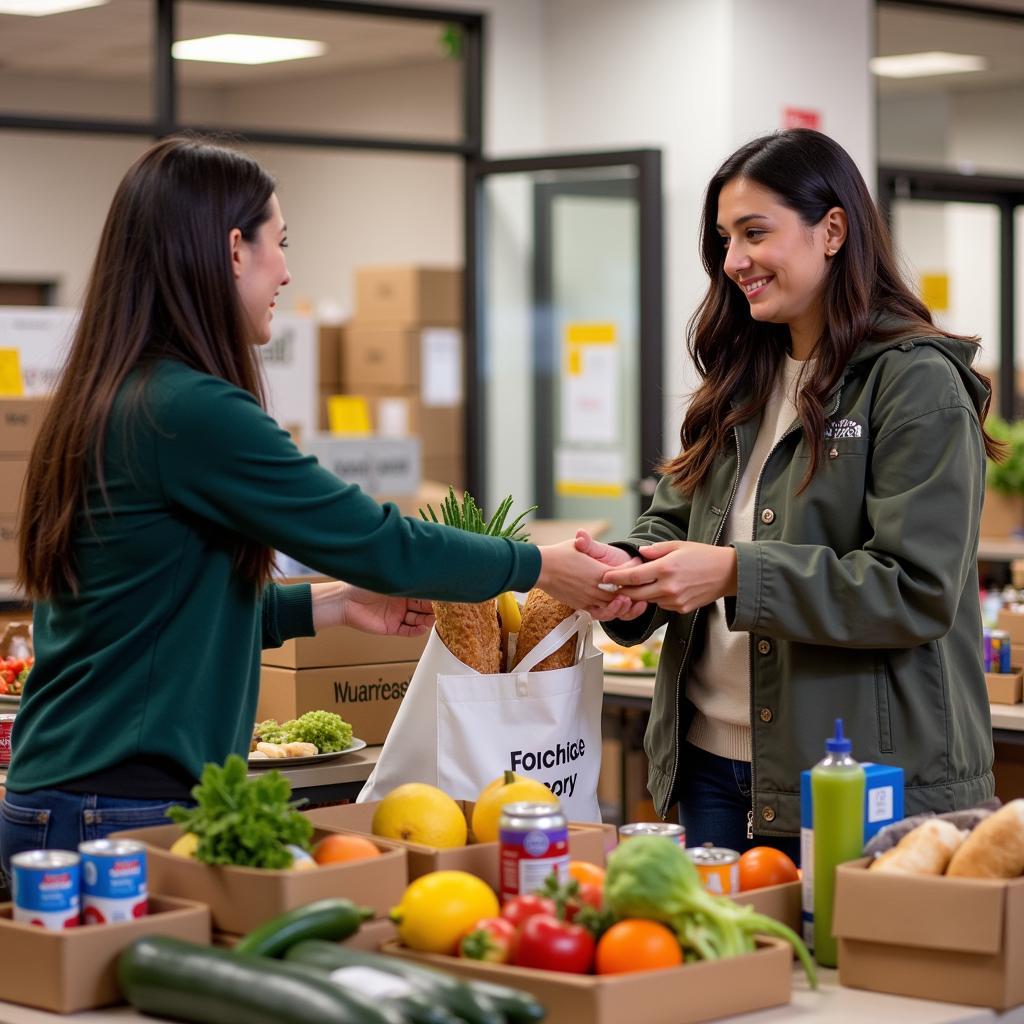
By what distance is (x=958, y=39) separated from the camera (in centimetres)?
780

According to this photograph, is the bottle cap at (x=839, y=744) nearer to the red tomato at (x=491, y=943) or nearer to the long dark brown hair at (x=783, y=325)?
the red tomato at (x=491, y=943)

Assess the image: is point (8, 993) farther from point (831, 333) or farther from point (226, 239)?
point (831, 333)

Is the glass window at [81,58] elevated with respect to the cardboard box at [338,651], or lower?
elevated

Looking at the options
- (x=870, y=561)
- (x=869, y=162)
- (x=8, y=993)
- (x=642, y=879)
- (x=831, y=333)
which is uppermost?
(x=869, y=162)

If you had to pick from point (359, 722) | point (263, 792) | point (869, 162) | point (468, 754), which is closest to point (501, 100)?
point (869, 162)

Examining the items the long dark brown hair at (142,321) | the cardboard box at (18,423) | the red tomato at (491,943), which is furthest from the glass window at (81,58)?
the red tomato at (491,943)

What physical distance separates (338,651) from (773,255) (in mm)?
1053

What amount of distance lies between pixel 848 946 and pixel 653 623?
0.81 metres

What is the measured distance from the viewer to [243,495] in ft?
5.81

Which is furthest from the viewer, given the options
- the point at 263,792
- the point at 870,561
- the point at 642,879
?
the point at 870,561

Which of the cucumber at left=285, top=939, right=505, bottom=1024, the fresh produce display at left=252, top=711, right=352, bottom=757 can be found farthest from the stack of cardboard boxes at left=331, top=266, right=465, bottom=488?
Result: the cucumber at left=285, top=939, right=505, bottom=1024

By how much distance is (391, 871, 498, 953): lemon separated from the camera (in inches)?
61.1

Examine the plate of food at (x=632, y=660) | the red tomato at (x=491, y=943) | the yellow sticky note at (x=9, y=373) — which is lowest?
the plate of food at (x=632, y=660)

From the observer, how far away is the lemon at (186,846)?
66.2 inches
